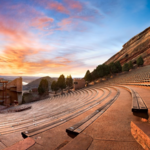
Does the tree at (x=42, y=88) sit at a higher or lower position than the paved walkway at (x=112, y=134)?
lower

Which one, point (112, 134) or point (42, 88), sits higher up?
point (112, 134)

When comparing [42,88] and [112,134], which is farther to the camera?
[42,88]

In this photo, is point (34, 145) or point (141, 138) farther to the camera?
point (34, 145)

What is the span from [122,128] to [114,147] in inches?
34.0

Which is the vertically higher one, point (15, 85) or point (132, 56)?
point (132, 56)

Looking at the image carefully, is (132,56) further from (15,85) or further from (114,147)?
(114,147)

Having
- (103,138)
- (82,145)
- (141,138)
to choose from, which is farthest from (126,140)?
(82,145)

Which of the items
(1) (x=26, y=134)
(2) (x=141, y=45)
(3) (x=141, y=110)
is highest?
(2) (x=141, y=45)

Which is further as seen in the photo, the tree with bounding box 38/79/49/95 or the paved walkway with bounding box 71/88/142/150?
the tree with bounding box 38/79/49/95

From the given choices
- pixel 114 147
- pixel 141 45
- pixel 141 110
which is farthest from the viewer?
pixel 141 45

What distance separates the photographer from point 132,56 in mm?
57344

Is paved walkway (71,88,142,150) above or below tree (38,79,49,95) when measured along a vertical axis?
above

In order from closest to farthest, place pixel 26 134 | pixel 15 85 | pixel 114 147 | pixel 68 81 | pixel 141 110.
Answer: pixel 114 147 → pixel 26 134 → pixel 141 110 → pixel 15 85 → pixel 68 81

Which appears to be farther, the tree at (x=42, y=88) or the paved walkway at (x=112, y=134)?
the tree at (x=42, y=88)
